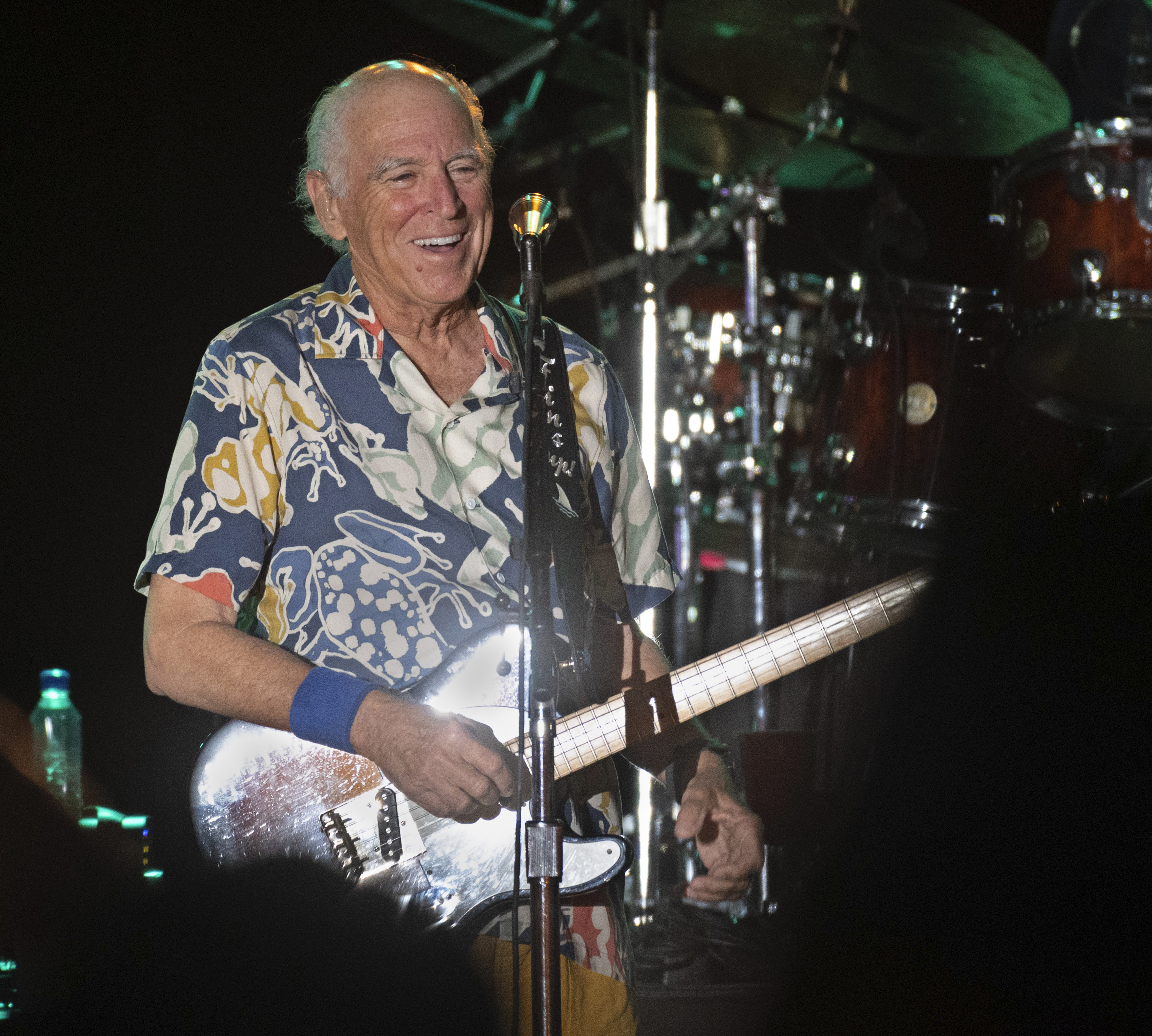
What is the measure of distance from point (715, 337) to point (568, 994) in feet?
12.1

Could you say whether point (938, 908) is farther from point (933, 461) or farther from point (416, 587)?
Result: point (933, 461)

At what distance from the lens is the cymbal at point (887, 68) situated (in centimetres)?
376

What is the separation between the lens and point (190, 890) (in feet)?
5.67

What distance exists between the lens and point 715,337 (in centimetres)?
499

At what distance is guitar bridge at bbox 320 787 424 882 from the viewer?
1726mm

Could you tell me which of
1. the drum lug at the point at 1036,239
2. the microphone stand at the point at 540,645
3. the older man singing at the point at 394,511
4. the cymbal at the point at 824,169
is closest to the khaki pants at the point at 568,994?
the older man singing at the point at 394,511

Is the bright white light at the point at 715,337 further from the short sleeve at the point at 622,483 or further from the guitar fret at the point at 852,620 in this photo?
the guitar fret at the point at 852,620

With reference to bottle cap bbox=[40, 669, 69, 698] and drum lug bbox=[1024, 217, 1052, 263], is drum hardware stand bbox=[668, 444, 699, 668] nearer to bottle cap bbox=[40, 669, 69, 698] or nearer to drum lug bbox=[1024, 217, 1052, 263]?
drum lug bbox=[1024, 217, 1052, 263]

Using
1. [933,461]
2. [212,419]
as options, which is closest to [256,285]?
[212,419]

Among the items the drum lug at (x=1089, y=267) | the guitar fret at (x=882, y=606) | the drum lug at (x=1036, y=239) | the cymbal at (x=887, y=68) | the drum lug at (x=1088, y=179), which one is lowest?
the guitar fret at (x=882, y=606)

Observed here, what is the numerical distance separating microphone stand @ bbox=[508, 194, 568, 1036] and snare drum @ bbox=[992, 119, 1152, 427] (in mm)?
2394

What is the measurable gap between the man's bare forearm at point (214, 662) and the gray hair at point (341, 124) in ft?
2.75

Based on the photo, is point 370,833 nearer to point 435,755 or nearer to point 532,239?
point 435,755

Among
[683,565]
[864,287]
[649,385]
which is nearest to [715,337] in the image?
[864,287]
